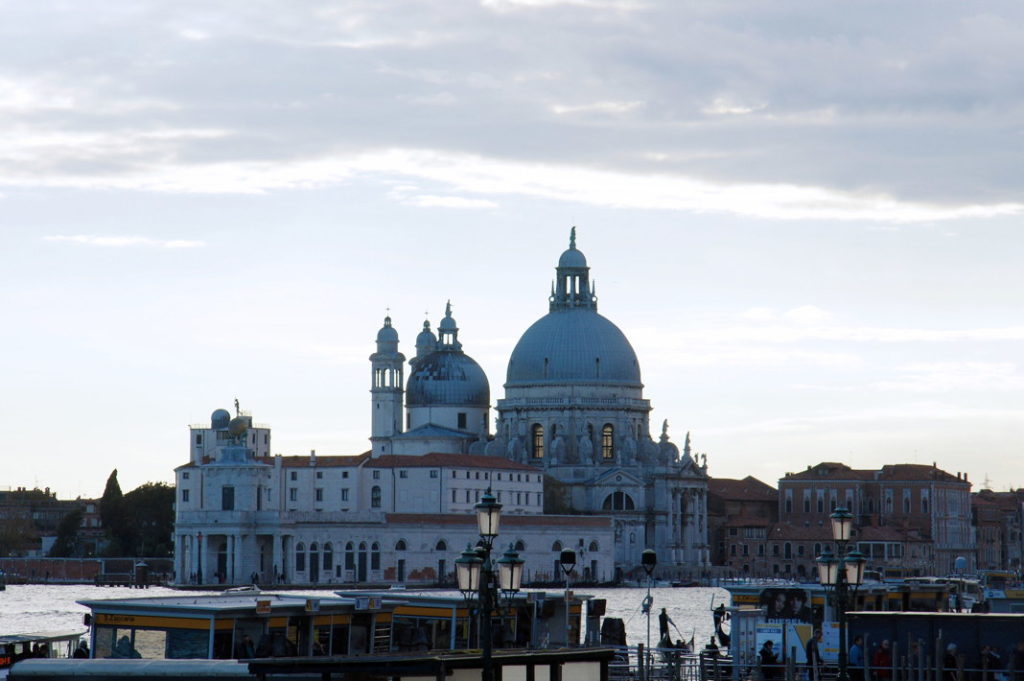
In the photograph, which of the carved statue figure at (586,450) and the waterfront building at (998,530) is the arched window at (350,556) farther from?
the waterfront building at (998,530)

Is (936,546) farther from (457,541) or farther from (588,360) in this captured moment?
(457,541)

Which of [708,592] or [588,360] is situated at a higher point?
[588,360]

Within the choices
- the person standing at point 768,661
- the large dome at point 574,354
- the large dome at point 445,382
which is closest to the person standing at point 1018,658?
the person standing at point 768,661

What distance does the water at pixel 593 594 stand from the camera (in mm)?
56325

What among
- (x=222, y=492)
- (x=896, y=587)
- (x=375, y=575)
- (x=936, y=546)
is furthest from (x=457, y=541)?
(x=896, y=587)

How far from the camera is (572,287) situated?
124 m

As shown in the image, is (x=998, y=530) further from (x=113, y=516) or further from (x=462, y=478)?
(x=113, y=516)

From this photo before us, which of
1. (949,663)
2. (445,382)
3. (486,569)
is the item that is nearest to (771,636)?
Answer: (949,663)

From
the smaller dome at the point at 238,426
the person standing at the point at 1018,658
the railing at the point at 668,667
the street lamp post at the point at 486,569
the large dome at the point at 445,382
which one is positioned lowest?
the railing at the point at 668,667

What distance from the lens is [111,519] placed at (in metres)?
120

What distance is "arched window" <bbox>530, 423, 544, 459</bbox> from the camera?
399 feet

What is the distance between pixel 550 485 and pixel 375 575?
1792 cm

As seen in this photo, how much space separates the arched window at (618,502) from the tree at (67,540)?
28353 mm

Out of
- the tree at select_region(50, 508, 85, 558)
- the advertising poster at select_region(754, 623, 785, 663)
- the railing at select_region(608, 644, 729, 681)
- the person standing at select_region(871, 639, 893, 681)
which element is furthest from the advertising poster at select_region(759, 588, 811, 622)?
the tree at select_region(50, 508, 85, 558)
